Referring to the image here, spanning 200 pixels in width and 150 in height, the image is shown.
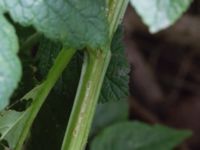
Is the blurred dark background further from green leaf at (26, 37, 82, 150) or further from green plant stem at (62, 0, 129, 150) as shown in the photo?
green plant stem at (62, 0, 129, 150)

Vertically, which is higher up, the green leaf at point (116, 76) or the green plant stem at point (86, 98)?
the green plant stem at point (86, 98)

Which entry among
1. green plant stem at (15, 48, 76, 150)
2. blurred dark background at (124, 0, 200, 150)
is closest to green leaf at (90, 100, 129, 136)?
blurred dark background at (124, 0, 200, 150)

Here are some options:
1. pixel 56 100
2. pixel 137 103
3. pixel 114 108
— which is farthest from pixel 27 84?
pixel 137 103

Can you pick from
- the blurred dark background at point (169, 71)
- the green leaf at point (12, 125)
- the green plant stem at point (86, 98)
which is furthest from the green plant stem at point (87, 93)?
the blurred dark background at point (169, 71)

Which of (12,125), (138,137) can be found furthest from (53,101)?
(138,137)

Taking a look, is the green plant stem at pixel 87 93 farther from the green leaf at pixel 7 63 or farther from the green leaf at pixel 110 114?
the green leaf at pixel 110 114

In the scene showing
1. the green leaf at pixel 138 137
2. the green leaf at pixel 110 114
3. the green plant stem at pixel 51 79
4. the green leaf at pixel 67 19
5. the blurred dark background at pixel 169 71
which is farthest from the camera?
the blurred dark background at pixel 169 71
